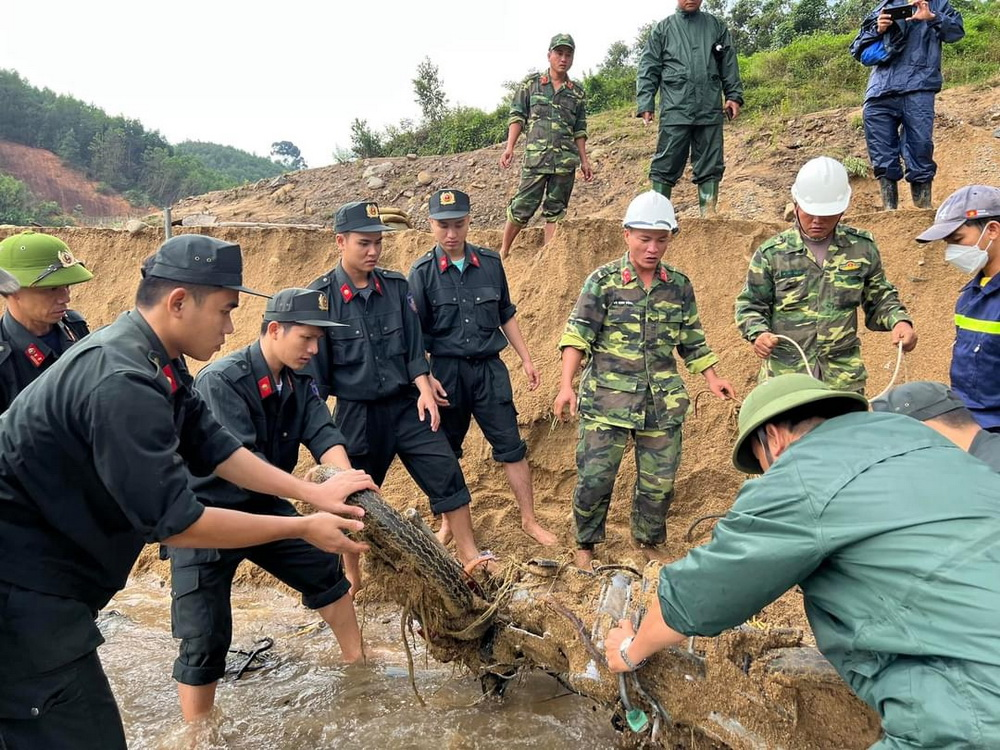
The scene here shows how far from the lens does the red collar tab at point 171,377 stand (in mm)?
2246

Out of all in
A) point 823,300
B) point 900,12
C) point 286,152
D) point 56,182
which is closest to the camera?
point 823,300

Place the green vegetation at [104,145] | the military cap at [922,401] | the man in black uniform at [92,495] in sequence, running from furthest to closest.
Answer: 1. the green vegetation at [104,145]
2. the military cap at [922,401]
3. the man in black uniform at [92,495]

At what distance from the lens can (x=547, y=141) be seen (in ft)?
21.0

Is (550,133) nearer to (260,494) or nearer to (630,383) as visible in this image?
(630,383)

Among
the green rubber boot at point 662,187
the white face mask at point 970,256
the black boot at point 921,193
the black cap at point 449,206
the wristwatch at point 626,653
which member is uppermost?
the black cap at point 449,206

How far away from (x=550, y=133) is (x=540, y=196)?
0.57 m

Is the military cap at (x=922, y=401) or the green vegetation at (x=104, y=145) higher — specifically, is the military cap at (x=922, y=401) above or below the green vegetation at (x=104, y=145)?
below

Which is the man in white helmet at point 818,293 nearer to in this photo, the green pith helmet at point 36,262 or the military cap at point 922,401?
the military cap at point 922,401

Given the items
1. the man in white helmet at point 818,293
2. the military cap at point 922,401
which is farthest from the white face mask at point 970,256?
the military cap at point 922,401

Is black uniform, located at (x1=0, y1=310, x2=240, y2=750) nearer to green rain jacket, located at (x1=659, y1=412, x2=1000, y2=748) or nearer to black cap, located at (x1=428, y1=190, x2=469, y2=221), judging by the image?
green rain jacket, located at (x1=659, y1=412, x2=1000, y2=748)

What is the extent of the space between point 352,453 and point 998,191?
11.9 ft

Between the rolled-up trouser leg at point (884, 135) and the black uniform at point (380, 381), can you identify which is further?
the rolled-up trouser leg at point (884, 135)

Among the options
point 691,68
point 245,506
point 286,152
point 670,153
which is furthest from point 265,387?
point 286,152

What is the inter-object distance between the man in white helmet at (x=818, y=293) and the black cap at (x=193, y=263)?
9.54 feet
